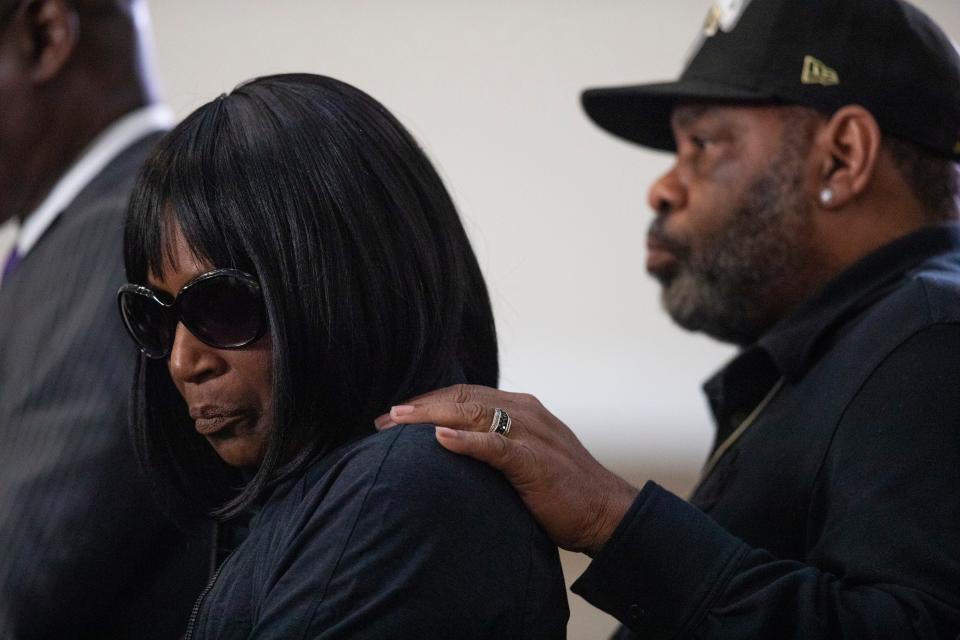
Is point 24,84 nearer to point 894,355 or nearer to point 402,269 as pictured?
point 402,269

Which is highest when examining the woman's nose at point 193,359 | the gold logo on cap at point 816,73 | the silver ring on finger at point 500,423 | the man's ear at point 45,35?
the man's ear at point 45,35

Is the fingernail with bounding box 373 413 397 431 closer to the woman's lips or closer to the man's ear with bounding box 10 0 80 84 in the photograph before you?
the woman's lips

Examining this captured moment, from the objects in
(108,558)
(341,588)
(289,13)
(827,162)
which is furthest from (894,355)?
(289,13)

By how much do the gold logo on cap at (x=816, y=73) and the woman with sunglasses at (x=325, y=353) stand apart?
0.93 metres

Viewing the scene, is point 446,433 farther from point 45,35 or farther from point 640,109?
point 45,35

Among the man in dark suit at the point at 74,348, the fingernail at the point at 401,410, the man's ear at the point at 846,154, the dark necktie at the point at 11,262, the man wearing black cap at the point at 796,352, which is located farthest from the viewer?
the dark necktie at the point at 11,262

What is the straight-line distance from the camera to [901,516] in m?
1.50

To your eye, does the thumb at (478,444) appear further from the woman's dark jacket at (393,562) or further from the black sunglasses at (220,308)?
the black sunglasses at (220,308)

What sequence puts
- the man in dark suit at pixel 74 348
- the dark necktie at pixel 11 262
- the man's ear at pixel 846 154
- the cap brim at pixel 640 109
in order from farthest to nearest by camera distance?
the dark necktie at pixel 11 262
the cap brim at pixel 640 109
the man's ear at pixel 846 154
the man in dark suit at pixel 74 348

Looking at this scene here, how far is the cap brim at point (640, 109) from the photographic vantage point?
224cm

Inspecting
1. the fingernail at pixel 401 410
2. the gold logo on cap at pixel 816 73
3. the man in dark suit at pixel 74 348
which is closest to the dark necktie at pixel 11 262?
the man in dark suit at pixel 74 348

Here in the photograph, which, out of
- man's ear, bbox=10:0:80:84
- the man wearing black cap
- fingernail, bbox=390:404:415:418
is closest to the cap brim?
the man wearing black cap

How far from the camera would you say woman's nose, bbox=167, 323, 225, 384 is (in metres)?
1.36

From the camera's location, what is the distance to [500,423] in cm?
138
